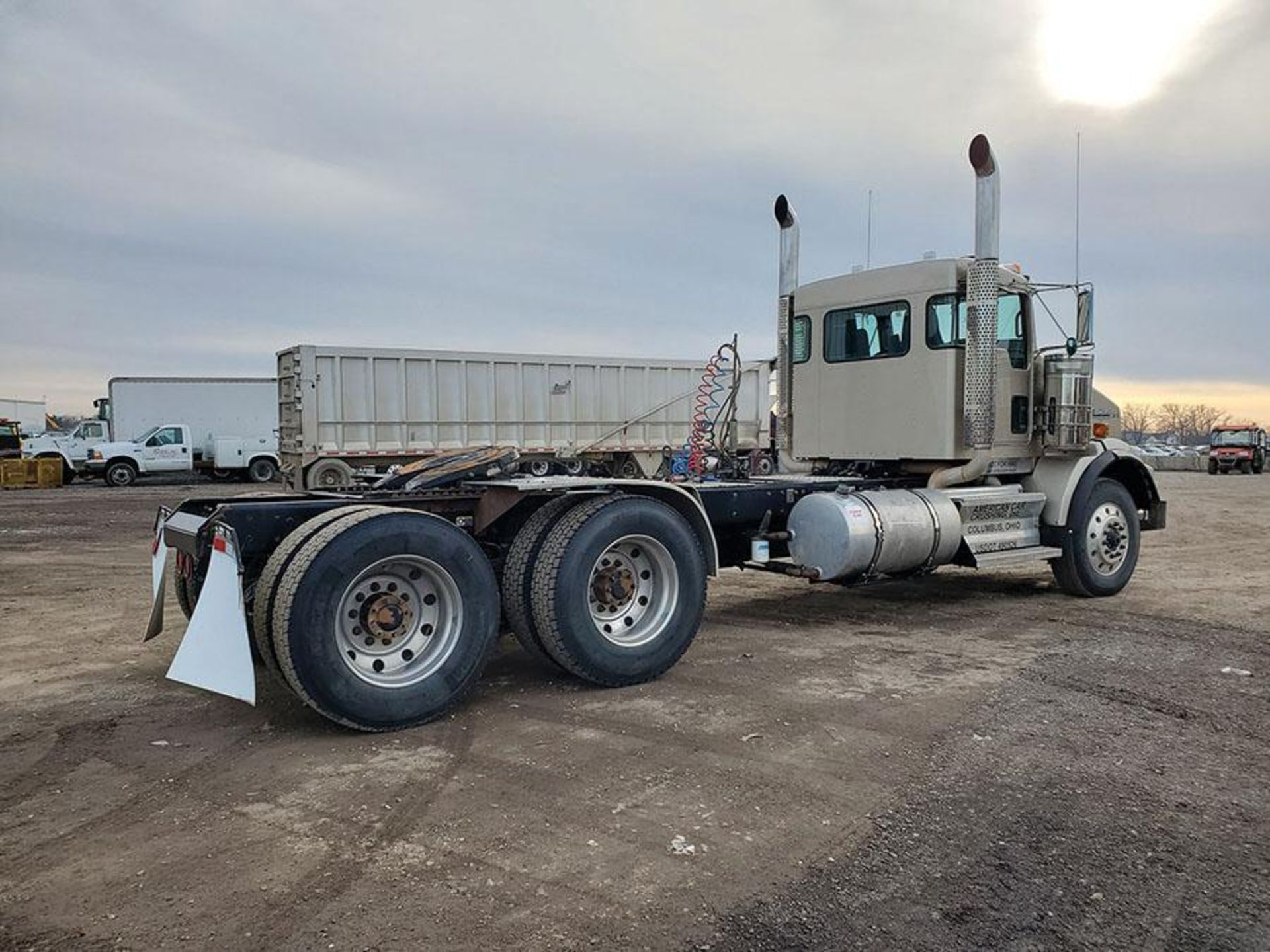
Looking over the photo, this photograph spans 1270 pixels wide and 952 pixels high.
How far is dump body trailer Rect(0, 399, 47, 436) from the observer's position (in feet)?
145

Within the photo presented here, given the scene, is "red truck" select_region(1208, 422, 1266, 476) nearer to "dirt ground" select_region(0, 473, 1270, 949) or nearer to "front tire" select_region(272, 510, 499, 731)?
"dirt ground" select_region(0, 473, 1270, 949)

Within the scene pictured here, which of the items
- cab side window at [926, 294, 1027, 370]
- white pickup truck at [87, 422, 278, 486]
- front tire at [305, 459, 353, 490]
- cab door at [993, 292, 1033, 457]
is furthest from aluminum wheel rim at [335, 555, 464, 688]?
white pickup truck at [87, 422, 278, 486]

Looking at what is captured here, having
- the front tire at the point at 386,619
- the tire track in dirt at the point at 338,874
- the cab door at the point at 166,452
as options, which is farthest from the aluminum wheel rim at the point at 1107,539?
the cab door at the point at 166,452

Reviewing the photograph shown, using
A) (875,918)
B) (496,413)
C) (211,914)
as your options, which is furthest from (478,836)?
(496,413)

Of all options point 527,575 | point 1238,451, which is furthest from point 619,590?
point 1238,451

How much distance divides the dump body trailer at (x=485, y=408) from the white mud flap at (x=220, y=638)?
13819mm

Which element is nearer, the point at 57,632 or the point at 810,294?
the point at 57,632

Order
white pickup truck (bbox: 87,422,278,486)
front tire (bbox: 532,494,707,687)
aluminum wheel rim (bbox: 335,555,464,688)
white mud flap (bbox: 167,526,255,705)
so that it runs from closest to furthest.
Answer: white mud flap (bbox: 167,526,255,705) → aluminum wheel rim (bbox: 335,555,464,688) → front tire (bbox: 532,494,707,687) → white pickup truck (bbox: 87,422,278,486)

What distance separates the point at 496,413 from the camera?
2111 cm

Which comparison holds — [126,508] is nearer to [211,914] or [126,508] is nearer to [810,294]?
[810,294]

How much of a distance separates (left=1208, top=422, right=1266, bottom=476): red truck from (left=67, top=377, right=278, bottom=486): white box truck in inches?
1497

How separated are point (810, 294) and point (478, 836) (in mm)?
6825

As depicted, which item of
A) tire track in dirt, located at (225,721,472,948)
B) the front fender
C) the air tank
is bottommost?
tire track in dirt, located at (225,721,472,948)

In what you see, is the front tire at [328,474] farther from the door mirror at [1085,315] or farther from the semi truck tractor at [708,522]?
the door mirror at [1085,315]
